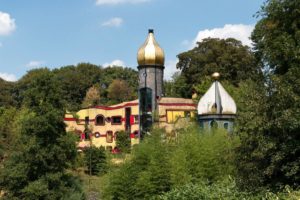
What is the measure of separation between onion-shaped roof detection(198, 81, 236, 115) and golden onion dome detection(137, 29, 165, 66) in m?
7.75

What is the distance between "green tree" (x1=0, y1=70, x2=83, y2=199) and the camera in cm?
1653

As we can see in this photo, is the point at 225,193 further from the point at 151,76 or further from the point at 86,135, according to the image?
the point at 86,135

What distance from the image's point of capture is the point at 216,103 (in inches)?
946

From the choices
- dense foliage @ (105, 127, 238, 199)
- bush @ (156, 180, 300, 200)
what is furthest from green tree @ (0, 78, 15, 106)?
bush @ (156, 180, 300, 200)

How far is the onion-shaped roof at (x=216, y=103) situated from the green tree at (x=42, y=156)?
27.6 ft

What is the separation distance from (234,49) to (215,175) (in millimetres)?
24476

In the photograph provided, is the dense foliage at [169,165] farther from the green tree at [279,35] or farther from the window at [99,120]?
the window at [99,120]

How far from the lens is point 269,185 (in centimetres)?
1045

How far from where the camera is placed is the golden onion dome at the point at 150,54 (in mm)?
31562

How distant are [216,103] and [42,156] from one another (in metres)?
9.86

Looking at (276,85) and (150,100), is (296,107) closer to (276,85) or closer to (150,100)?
(276,85)

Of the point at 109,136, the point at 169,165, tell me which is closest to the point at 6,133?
the point at 169,165

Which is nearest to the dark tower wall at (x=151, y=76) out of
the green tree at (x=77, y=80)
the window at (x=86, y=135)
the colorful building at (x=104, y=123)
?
the colorful building at (x=104, y=123)

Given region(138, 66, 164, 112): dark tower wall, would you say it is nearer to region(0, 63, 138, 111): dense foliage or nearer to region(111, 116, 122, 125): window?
region(111, 116, 122, 125): window
